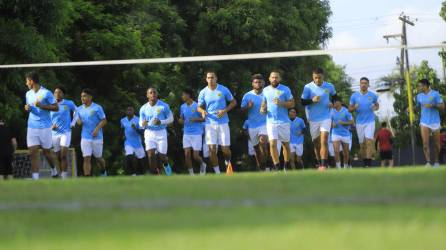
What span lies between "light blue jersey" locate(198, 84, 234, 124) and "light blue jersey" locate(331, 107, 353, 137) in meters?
4.08

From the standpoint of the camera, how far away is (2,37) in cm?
2972

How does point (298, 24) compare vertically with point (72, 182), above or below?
above

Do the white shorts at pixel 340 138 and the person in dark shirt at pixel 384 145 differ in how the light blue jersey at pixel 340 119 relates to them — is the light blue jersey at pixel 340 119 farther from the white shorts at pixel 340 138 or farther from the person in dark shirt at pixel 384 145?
the person in dark shirt at pixel 384 145

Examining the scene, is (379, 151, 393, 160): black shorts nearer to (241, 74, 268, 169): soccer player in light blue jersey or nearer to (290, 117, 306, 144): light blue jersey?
(290, 117, 306, 144): light blue jersey

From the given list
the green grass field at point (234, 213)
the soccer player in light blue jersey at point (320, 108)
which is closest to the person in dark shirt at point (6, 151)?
the soccer player in light blue jersey at point (320, 108)

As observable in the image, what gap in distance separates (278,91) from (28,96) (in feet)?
15.6

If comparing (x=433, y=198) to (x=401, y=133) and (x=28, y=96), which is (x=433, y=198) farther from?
(x=401, y=133)

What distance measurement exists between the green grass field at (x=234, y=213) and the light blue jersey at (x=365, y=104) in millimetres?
11841

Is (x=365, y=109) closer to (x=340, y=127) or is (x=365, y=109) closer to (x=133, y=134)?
(x=340, y=127)

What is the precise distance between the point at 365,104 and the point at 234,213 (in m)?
15.3

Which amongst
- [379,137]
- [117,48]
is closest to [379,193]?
[379,137]

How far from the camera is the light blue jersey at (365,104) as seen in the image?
22.8 meters

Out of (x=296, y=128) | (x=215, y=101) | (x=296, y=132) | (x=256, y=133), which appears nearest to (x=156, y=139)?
(x=256, y=133)

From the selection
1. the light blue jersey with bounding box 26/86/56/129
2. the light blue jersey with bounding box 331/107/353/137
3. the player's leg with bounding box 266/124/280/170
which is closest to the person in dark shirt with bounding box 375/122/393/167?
the light blue jersey with bounding box 331/107/353/137
